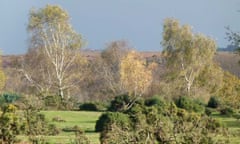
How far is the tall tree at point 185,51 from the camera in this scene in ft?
175

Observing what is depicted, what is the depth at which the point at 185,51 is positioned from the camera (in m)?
54.6

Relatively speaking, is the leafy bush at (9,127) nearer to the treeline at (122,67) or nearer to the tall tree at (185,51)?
the treeline at (122,67)

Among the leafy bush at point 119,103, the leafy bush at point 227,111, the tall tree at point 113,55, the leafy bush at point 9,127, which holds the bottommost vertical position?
the leafy bush at point 227,111

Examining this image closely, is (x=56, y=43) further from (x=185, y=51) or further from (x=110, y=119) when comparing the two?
(x=110, y=119)

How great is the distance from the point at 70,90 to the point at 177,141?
141 ft

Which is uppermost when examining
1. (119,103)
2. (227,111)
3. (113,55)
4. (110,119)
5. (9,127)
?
(113,55)

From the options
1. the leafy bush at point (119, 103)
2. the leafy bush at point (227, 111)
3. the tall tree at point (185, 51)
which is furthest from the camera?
the tall tree at point (185, 51)

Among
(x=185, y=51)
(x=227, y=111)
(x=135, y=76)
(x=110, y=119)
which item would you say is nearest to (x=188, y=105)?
(x=227, y=111)

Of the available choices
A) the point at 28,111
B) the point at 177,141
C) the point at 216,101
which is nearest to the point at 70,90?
the point at 216,101

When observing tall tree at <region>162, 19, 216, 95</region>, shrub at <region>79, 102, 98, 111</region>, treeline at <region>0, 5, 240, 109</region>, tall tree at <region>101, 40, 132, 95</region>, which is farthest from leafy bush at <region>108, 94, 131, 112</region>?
tall tree at <region>101, 40, 132, 95</region>

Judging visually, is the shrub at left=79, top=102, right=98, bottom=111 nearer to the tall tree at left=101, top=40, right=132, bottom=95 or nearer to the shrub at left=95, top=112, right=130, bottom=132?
the shrub at left=95, top=112, right=130, bottom=132

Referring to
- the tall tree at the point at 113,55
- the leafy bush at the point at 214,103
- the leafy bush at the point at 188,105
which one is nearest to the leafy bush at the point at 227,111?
the leafy bush at the point at 188,105

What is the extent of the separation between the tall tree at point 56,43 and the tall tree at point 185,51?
9.52m

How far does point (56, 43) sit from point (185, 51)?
501 inches
